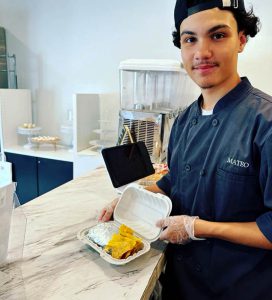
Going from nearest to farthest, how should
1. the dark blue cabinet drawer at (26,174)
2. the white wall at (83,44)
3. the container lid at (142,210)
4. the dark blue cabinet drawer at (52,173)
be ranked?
1. the container lid at (142,210)
2. the white wall at (83,44)
3. the dark blue cabinet drawer at (52,173)
4. the dark blue cabinet drawer at (26,174)

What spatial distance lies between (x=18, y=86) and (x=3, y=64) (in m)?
0.25

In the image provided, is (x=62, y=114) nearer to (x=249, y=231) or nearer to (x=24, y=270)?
(x=24, y=270)

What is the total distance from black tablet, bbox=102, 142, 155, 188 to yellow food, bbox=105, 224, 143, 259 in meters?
0.28

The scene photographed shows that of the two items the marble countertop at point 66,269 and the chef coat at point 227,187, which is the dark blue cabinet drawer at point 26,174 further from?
the chef coat at point 227,187

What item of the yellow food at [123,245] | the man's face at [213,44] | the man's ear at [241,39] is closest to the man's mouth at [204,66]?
the man's face at [213,44]

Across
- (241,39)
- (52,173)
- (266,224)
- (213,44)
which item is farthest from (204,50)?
(52,173)

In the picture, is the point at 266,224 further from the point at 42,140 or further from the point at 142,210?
the point at 42,140

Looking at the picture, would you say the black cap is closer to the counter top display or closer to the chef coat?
the chef coat

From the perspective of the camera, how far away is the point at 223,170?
2.26ft

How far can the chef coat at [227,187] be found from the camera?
0.65 meters

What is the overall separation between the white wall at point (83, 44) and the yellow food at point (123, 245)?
5.44ft

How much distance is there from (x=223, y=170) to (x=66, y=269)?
1.60ft

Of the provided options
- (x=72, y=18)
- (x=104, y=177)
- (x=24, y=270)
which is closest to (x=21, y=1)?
(x=72, y=18)

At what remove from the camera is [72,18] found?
2.36 m
